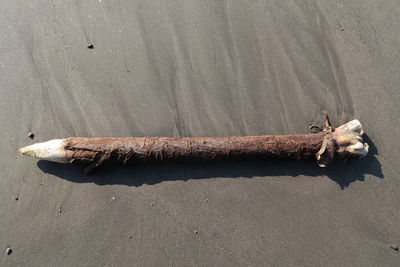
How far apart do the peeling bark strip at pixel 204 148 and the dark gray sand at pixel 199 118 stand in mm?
252

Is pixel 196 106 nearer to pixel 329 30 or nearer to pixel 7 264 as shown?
pixel 329 30

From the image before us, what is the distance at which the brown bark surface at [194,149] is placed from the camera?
2.80m

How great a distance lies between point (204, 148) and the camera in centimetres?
281

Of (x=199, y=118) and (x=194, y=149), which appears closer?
(x=194, y=149)

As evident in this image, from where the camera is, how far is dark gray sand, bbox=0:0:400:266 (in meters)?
2.84

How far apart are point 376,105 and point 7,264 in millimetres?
5000

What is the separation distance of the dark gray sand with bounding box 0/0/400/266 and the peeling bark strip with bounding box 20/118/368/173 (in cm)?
25

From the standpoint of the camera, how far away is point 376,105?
3.08m

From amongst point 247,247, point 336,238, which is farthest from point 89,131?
point 336,238

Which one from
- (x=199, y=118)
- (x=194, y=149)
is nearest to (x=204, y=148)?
(x=194, y=149)

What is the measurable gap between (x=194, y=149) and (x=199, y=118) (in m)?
0.48

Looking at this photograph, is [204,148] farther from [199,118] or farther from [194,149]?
[199,118]

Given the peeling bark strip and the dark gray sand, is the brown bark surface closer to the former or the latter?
the peeling bark strip

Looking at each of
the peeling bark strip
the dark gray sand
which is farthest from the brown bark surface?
the dark gray sand
